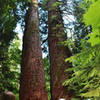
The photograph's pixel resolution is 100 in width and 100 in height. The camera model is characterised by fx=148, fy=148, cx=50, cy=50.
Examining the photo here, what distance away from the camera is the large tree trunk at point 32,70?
4642 millimetres

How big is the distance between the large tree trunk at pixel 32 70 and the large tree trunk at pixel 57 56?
0.39 meters

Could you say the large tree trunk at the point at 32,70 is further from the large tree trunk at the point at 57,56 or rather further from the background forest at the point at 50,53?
the large tree trunk at the point at 57,56

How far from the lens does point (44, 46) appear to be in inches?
351

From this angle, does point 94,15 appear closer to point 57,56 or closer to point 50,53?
point 57,56

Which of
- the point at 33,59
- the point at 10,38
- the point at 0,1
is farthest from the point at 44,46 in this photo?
the point at 0,1

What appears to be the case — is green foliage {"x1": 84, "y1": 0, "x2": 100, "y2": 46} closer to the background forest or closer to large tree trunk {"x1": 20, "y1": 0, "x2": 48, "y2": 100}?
the background forest

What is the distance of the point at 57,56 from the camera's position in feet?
18.4

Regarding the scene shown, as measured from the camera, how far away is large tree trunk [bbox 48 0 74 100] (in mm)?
4763

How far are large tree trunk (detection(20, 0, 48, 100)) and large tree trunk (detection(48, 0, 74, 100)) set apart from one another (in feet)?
1.29

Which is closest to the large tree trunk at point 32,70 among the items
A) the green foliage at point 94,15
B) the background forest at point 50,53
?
the background forest at point 50,53

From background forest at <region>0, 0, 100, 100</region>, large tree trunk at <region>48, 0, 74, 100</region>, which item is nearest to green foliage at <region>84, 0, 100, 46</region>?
background forest at <region>0, 0, 100, 100</region>

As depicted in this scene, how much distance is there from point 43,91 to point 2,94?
2463 millimetres

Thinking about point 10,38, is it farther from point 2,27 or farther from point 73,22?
point 73,22

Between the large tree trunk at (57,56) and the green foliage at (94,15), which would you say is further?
the large tree trunk at (57,56)
